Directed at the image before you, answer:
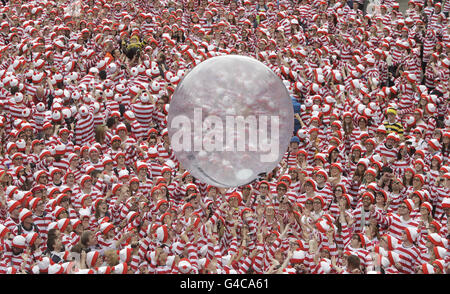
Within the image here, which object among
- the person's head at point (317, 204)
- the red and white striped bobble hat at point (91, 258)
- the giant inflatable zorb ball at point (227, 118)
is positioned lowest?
the person's head at point (317, 204)

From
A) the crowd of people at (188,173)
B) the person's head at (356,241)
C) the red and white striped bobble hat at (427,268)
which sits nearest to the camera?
the red and white striped bobble hat at (427,268)

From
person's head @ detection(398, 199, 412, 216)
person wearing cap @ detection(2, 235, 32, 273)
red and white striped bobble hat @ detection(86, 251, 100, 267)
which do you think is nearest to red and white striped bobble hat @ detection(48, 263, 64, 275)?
red and white striped bobble hat @ detection(86, 251, 100, 267)

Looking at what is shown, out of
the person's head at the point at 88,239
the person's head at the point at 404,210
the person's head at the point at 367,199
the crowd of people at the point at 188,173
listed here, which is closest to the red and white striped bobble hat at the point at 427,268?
the crowd of people at the point at 188,173

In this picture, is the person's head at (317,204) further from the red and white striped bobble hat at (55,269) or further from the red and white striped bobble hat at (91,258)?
→ the red and white striped bobble hat at (55,269)
